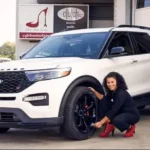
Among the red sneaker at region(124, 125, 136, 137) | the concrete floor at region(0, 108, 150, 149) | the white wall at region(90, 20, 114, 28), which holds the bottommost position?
the concrete floor at region(0, 108, 150, 149)

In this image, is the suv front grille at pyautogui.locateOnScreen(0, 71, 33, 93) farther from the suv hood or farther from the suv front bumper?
the suv front bumper

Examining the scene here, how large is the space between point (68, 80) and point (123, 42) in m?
2.12

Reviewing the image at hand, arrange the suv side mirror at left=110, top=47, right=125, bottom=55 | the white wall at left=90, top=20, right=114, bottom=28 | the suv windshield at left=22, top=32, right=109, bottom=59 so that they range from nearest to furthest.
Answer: the suv side mirror at left=110, top=47, right=125, bottom=55 < the suv windshield at left=22, top=32, right=109, bottom=59 < the white wall at left=90, top=20, right=114, bottom=28

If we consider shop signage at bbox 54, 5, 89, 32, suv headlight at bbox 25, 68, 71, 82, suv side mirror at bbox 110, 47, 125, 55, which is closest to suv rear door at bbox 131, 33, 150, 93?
suv side mirror at bbox 110, 47, 125, 55

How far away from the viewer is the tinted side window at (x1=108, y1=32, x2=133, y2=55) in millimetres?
8092

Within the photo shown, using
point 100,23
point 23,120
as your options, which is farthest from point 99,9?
point 23,120

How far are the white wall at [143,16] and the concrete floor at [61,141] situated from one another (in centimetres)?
744

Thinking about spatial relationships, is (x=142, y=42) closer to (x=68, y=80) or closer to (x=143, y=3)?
(x=68, y=80)

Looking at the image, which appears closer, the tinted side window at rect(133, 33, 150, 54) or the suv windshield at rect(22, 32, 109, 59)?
the suv windshield at rect(22, 32, 109, 59)

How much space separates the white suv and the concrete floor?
214 mm

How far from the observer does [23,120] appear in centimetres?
652

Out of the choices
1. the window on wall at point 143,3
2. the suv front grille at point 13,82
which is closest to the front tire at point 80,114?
the suv front grille at point 13,82

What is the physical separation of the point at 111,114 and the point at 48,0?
12.6 meters

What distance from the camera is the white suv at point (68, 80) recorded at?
652 centimetres
